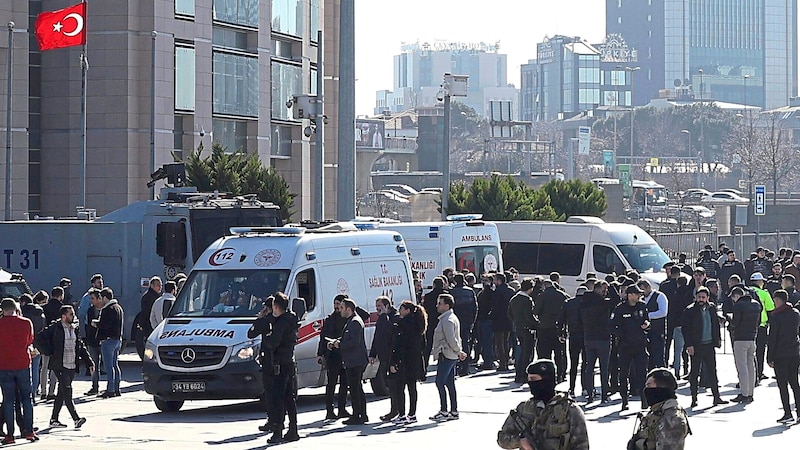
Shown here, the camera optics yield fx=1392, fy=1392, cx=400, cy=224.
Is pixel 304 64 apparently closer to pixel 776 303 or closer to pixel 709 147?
pixel 776 303

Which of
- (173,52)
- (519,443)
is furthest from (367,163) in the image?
(519,443)

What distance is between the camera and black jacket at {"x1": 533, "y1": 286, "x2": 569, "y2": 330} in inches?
880

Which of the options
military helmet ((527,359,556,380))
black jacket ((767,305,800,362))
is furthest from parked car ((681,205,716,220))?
military helmet ((527,359,556,380))

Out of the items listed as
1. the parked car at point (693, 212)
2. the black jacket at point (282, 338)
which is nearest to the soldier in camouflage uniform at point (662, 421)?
the black jacket at point (282, 338)

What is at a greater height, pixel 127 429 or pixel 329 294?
pixel 329 294

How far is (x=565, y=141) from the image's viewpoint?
182250mm

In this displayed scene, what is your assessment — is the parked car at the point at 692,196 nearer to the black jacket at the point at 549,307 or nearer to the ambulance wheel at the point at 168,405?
the black jacket at the point at 549,307

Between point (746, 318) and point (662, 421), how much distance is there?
1201 cm

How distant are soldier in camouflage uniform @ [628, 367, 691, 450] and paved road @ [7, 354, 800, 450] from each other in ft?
23.5

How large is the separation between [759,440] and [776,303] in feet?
8.45

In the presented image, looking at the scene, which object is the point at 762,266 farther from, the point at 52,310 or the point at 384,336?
the point at 52,310

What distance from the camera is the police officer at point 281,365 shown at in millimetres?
16141

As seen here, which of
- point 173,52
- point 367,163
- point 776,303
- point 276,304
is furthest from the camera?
point 367,163

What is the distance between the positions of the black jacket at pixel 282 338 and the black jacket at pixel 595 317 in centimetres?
539
